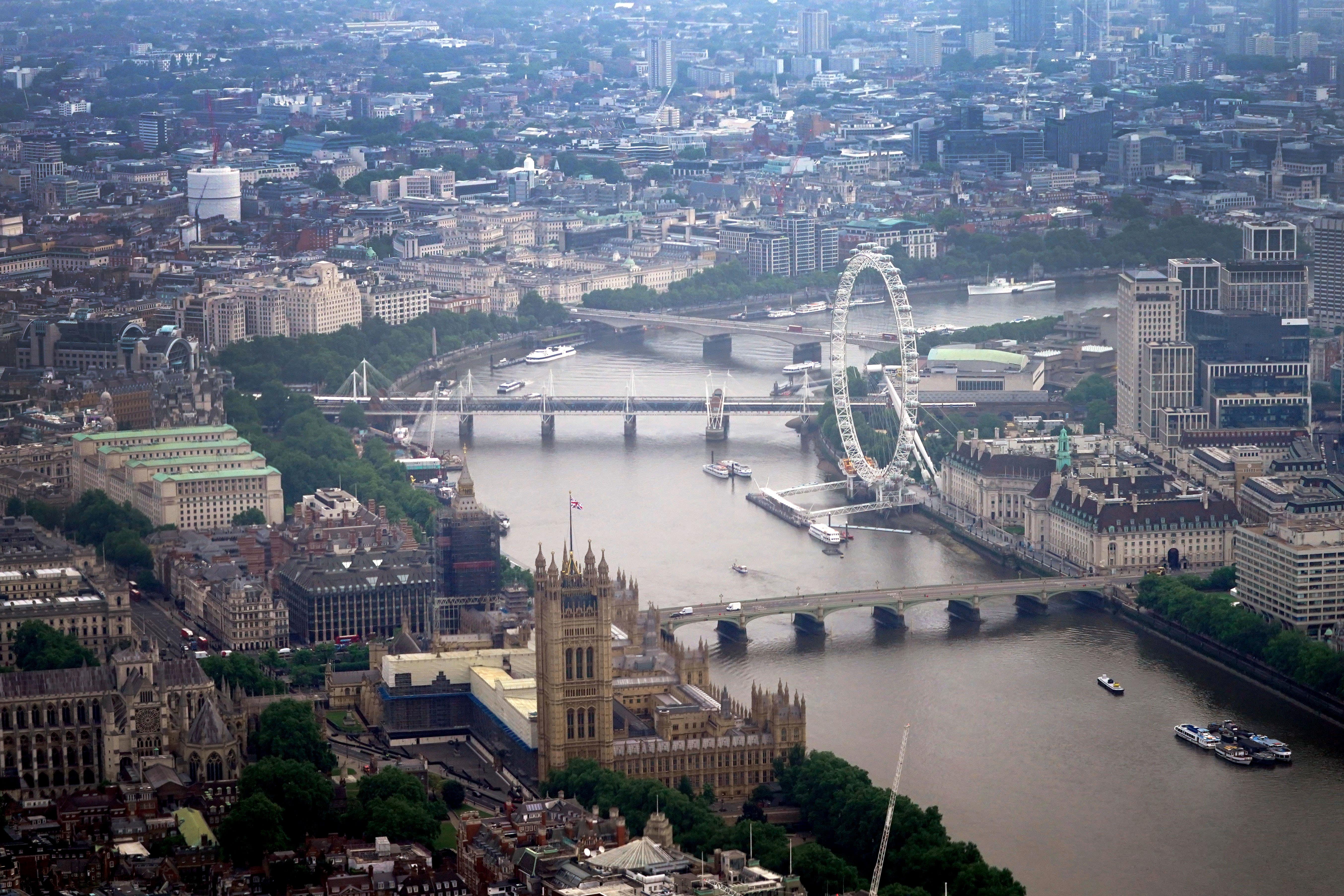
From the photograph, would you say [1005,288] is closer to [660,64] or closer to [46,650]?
[46,650]

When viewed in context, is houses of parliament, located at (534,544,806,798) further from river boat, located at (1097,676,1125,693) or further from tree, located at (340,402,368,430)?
tree, located at (340,402,368,430)

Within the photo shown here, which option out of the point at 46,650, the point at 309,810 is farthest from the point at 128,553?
the point at 309,810

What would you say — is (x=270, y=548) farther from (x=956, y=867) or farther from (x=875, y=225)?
(x=875, y=225)

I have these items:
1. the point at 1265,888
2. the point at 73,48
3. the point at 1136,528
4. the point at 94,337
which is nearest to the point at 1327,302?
the point at 1136,528

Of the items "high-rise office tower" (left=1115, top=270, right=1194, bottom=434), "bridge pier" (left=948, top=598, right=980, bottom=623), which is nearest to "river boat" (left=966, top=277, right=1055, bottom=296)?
"high-rise office tower" (left=1115, top=270, right=1194, bottom=434)

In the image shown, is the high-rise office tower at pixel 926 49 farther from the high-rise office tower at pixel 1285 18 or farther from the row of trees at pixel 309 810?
the row of trees at pixel 309 810
